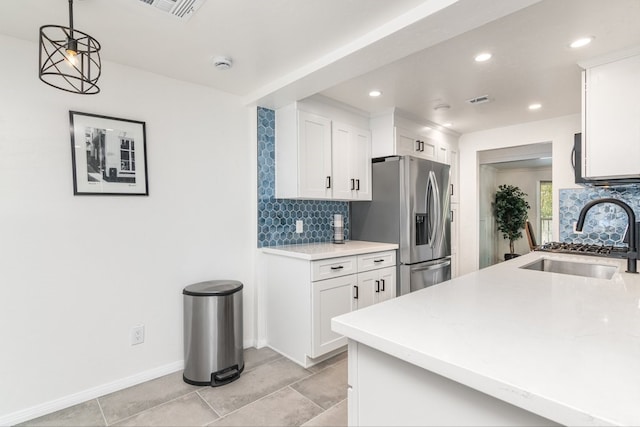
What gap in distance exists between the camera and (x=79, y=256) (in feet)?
6.86

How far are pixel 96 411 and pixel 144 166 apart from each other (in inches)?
63.6

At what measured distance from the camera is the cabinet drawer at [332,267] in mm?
2492

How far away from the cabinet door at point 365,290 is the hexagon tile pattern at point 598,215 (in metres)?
2.29

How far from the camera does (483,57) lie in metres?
2.24

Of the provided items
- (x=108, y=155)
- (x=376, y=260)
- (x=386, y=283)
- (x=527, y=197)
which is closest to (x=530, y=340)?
(x=376, y=260)

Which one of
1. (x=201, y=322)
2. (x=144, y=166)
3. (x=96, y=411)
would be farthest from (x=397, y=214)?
(x=96, y=411)

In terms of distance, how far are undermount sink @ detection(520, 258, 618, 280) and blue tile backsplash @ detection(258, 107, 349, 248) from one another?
192cm

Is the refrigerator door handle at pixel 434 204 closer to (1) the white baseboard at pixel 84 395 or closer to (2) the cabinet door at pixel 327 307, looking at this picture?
(2) the cabinet door at pixel 327 307

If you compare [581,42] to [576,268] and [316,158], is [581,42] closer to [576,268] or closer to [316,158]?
[576,268]

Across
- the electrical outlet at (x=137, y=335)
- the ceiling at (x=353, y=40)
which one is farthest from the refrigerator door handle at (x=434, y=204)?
the electrical outlet at (x=137, y=335)

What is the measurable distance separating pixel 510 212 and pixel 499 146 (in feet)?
7.62

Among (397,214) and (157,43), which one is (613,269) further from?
(157,43)

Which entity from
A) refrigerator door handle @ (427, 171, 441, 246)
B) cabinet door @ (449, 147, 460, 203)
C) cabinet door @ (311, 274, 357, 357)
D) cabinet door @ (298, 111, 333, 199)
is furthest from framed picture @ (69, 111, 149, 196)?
cabinet door @ (449, 147, 460, 203)

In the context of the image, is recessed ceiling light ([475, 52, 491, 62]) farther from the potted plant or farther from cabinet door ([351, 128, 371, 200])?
the potted plant
